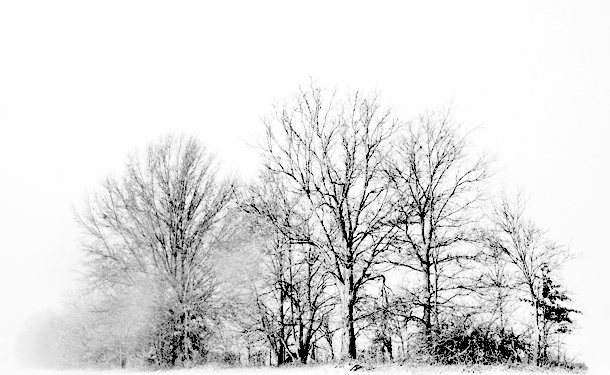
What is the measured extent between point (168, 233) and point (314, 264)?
933 centimetres

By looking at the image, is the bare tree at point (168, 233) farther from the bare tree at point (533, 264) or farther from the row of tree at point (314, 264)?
the bare tree at point (533, 264)

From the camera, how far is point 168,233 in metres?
28.2

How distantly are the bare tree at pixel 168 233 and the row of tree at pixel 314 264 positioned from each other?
0.27ft

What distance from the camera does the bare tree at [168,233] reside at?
25.9m

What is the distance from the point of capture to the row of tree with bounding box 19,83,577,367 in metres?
19.7

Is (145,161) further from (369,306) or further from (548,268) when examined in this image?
(548,268)

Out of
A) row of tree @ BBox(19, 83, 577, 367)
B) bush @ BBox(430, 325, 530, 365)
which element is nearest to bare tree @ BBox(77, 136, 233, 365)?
row of tree @ BBox(19, 83, 577, 367)

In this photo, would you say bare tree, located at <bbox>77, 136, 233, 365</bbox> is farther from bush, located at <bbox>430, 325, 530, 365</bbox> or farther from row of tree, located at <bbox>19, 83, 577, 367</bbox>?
bush, located at <bbox>430, 325, 530, 365</bbox>

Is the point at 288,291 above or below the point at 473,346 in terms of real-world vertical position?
above

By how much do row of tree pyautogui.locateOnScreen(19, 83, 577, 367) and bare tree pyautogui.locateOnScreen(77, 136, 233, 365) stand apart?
8 centimetres

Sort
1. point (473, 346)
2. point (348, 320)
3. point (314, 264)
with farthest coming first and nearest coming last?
point (314, 264) → point (348, 320) → point (473, 346)

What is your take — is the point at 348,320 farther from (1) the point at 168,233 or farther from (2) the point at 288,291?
(1) the point at 168,233

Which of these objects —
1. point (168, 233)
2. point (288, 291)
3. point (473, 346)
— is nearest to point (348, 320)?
point (473, 346)

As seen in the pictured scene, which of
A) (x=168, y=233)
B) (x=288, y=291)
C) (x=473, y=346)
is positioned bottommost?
(x=473, y=346)
